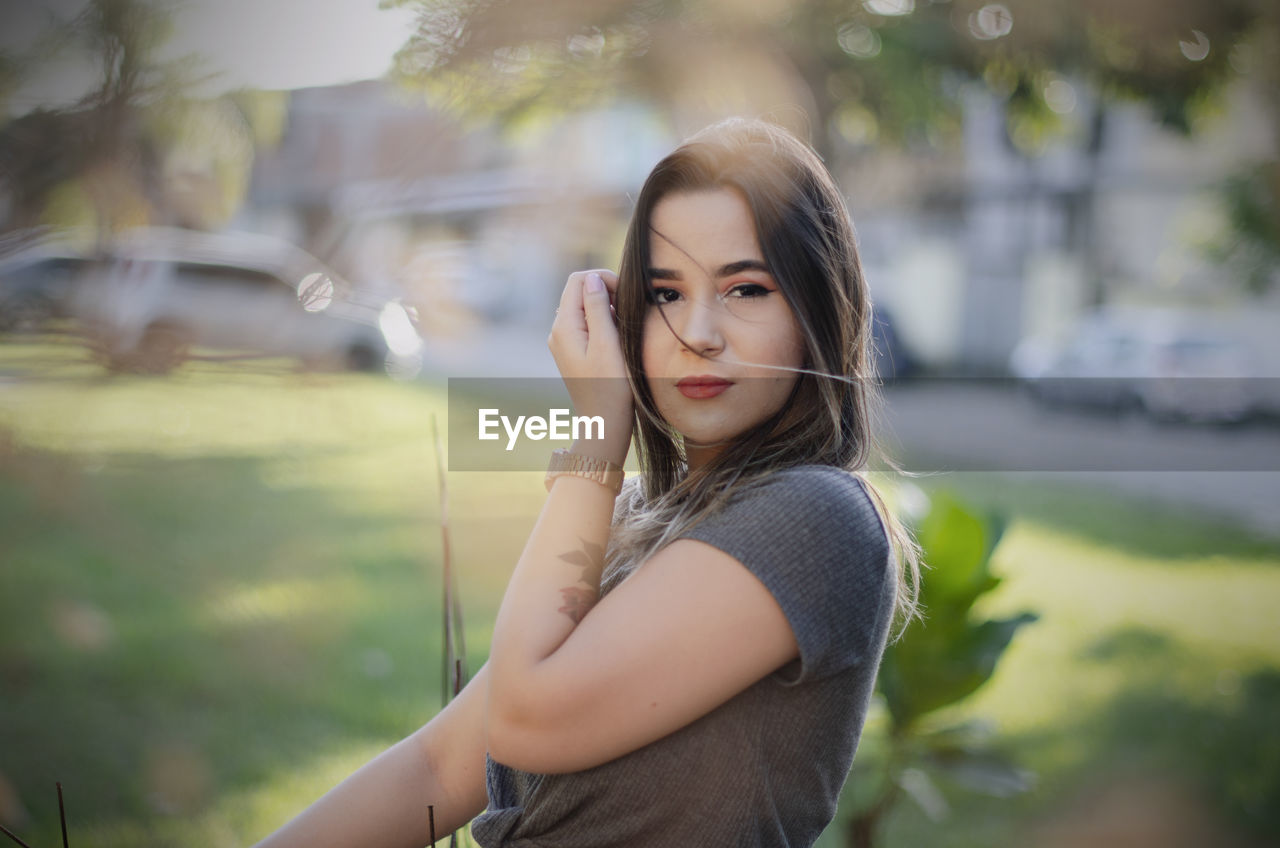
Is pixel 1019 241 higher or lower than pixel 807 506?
lower

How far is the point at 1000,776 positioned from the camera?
210cm

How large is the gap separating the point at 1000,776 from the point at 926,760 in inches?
6.3

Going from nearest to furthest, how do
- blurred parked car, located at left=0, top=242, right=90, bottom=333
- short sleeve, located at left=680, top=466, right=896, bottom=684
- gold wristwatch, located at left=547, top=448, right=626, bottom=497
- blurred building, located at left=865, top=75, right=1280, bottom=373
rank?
short sleeve, located at left=680, top=466, right=896, bottom=684 < gold wristwatch, located at left=547, top=448, right=626, bottom=497 < blurred parked car, located at left=0, top=242, right=90, bottom=333 < blurred building, located at left=865, top=75, right=1280, bottom=373

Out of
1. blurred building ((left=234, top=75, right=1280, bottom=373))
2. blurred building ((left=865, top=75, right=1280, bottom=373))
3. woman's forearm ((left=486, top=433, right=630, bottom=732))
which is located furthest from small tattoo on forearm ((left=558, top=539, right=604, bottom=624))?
blurred building ((left=865, top=75, right=1280, bottom=373))

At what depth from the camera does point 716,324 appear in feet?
3.59

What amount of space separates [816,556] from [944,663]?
124 cm

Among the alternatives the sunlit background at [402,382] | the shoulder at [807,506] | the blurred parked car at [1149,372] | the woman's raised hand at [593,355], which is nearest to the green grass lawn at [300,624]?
the sunlit background at [402,382]

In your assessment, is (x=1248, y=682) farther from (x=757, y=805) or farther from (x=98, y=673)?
(x=98, y=673)

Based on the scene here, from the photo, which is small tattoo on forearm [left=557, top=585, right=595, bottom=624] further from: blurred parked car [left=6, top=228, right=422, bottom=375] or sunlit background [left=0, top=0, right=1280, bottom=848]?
blurred parked car [left=6, top=228, right=422, bottom=375]

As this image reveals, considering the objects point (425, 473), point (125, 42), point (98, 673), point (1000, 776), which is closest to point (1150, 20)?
point (1000, 776)

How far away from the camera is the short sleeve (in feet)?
3.00

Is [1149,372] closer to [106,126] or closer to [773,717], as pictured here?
[773,717]

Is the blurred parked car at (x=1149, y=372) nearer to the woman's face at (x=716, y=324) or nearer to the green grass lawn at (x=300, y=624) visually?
the green grass lawn at (x=300, y=624)

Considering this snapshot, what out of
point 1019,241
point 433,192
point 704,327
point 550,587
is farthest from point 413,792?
point 1019,241
